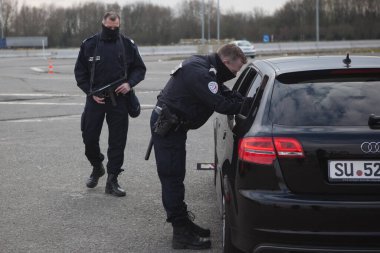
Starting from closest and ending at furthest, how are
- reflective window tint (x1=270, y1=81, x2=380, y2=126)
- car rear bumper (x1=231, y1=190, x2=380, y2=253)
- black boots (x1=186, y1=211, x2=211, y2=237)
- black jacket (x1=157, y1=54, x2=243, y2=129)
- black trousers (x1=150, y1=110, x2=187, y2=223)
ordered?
1. car rear bumper (x1=231, y1=190, x2=380, y2=253)
2. reflective window tint (x1=270, y1=81, x2=380, y2=126)
3. black jacket (x1=157, y1=54, x2=243, y2=129)
4. black trousers (x1=150, y1=110, x2=187, y2=223)
5. black boots (x1=186, y1=211, x2=211, y2=237)

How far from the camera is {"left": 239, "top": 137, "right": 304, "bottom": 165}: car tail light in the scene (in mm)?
3223

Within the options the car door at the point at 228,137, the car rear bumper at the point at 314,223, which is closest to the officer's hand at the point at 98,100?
the car door at the point at 228,137

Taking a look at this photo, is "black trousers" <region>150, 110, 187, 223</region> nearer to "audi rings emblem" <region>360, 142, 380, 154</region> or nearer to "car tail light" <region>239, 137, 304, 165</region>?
"car tail light" <region>239, 137, 304, 165</region>

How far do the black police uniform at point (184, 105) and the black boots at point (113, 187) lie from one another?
159cm

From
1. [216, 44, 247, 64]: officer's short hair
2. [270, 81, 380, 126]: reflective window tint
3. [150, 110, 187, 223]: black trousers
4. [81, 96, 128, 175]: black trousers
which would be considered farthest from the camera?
[81, 96, 128, 175]: black trousers

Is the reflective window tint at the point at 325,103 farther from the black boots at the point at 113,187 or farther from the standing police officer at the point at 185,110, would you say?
the black boots at the point at 113,187

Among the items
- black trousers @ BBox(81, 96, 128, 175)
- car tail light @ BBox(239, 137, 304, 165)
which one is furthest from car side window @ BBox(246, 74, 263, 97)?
black trousers @ BBox(81, 96, 128, 175)

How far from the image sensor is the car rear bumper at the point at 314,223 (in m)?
3.15

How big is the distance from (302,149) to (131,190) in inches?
129

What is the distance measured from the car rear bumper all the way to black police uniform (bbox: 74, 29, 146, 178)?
2.83 meters

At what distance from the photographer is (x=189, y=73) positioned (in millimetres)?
4070

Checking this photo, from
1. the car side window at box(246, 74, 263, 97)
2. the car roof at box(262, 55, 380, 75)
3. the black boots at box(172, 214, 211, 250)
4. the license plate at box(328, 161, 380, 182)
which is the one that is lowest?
the black boots at box(172, 214, 211, 250)

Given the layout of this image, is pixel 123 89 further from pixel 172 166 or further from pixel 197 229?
pixel 197 229

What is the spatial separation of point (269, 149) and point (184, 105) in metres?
1.12
